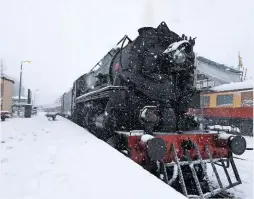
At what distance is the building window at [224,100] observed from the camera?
1812cm

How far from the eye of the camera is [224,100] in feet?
61.4

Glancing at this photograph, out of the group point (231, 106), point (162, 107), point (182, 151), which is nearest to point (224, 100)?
point (231, 106)

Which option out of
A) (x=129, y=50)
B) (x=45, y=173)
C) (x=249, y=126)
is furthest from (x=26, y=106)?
(x=45, y=173)

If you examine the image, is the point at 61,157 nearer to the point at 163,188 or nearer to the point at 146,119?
the point at 146,119

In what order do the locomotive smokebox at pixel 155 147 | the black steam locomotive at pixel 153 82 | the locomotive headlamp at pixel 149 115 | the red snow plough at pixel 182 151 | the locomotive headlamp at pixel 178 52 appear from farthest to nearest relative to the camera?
the black steam locomotive at pixel 153 82
the locomotive headlamp at pixel 178 52
the locomotive headlamp at pixel 149 115
the red snow plough at pixel 182 151
the locomotive smokebox at pixel 155 147

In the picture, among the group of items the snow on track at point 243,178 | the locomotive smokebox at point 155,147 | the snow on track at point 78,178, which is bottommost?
the snow on track at point 243,178

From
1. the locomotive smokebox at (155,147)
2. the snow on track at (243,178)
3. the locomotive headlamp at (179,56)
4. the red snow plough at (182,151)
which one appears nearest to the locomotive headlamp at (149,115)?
the red snow plough at (182,151)

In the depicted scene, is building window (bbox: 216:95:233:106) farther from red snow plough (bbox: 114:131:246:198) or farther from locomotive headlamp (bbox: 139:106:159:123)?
locomotive headlamp (bbox: 139:106:159:123)

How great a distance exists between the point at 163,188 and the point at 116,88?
3.60 m

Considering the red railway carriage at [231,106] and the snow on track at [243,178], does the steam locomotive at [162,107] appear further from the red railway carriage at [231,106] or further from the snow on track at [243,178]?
the red railway carriage at [231,106]

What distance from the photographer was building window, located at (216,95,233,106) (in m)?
18.1

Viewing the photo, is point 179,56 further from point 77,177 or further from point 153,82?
point 77,177

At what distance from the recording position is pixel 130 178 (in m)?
3.82

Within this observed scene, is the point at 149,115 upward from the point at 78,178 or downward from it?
upward
